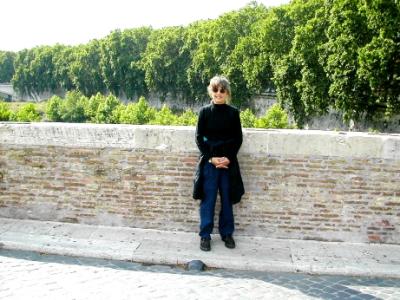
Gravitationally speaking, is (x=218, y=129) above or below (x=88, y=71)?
below

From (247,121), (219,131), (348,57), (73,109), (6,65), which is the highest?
(6,65)

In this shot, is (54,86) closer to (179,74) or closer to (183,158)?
(179,74)

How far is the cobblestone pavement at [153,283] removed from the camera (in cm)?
454

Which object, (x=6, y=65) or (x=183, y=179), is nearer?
(x=183, y=179)

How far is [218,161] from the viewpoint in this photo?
5465 mm

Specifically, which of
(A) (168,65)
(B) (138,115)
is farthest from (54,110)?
(B) (138,115)

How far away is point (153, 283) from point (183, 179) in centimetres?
163

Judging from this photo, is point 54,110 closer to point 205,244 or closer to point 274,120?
point 274,120

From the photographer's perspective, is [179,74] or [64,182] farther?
[179,74]

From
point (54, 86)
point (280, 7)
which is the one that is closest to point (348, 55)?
point (280, 7)

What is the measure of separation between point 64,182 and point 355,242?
3.86m

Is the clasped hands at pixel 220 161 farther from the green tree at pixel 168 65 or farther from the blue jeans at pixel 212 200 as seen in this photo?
the green tree at pixel 168 65

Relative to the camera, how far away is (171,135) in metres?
6.01

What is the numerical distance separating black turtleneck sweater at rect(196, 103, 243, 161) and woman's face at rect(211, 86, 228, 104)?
0.05m
